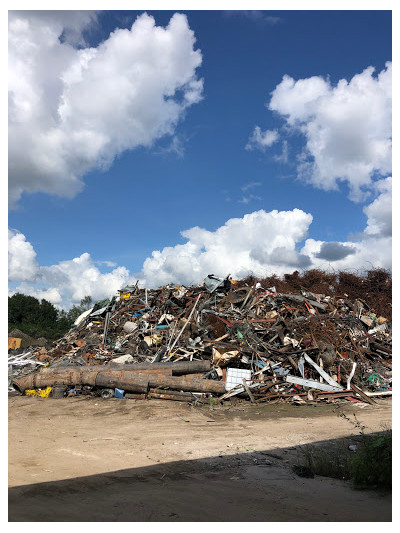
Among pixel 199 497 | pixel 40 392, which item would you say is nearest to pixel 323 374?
pixel 199 497

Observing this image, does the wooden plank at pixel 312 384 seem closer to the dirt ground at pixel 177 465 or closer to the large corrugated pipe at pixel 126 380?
the dirt ground at pixel 177 465

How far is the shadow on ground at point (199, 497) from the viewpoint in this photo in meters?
4.07

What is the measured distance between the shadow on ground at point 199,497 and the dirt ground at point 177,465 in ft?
0.04

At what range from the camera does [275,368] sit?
1313cm

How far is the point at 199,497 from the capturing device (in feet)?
15.6

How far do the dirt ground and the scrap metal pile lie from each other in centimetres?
102

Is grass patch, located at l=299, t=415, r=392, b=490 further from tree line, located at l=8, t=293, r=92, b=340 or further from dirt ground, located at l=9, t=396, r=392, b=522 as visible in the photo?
tree line, located at l=8, t=293, r=92, b=340

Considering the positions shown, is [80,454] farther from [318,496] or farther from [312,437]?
[312,437]

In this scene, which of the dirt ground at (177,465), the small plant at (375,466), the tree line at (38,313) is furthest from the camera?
the tree line at (38,313)

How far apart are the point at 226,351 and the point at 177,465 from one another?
23.8 feet

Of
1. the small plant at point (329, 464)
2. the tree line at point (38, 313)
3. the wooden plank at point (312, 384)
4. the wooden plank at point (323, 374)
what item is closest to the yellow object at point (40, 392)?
the wooden plank at point (312, 384)

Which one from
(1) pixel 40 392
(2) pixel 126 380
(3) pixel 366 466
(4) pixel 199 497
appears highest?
(3) pixel 366 466

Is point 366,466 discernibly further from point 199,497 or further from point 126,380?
point 126,380

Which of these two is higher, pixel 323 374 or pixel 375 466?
pixel 375 466
